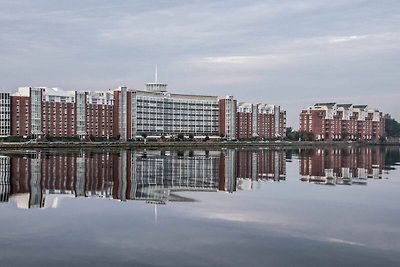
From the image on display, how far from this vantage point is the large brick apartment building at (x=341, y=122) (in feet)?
454

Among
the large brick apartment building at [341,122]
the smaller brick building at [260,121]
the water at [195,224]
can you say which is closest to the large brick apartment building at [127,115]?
the smaller brick building at [260,121]

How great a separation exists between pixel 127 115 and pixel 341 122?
6778 centimetres

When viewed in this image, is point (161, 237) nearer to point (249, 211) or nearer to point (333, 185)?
point (249, 211)

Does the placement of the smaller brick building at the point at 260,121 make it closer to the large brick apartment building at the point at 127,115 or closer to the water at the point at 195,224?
the large brick apartment building at the point at 127,115

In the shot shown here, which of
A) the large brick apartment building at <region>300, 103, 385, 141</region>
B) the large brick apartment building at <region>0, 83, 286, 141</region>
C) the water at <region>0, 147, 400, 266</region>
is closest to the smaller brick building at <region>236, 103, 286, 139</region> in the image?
the large brick apartment building at <region>0, 83, 286, 141</region>

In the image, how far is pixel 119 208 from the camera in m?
15.7

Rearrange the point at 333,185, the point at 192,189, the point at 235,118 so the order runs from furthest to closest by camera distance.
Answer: the point at 235,118 → the point at 333,185 → the point at 192,189

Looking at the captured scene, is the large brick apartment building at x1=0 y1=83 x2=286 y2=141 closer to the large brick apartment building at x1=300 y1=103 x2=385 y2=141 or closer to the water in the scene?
the large brick apartment building at x1=300 y1=103 x2=385 y2=141

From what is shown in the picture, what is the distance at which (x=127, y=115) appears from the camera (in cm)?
10325

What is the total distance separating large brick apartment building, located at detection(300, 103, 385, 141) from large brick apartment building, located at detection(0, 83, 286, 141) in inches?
326

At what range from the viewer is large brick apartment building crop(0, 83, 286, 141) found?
89.0 m

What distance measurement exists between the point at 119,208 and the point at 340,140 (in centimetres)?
13403

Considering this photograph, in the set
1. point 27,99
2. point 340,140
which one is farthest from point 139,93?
point 340,140

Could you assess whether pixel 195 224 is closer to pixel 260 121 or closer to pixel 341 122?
pixel 260 121
